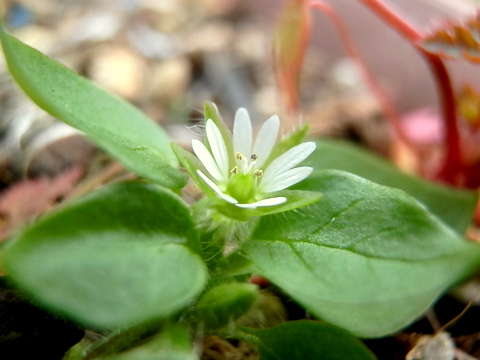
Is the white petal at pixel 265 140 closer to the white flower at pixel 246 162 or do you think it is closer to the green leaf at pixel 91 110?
the white flower at pixel 246 162

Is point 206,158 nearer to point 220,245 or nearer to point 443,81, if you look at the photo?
point 220,245

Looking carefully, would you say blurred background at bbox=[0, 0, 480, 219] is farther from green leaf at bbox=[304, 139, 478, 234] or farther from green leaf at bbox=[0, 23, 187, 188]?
green leaf at bbox=[0, 23, 187, 188]

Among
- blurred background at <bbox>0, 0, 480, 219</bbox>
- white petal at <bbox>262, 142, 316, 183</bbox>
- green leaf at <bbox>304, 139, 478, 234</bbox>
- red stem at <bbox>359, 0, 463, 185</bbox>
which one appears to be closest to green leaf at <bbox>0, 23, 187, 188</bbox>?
white petal at <bbox>262, 142, 316, 183</bbox>

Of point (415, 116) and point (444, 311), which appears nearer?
point (444, 311)

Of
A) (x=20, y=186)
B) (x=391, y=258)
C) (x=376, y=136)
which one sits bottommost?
(x=20, y=186)

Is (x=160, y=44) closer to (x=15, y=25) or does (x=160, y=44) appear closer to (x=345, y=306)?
(x=15, y=25)

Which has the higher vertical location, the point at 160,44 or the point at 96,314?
the point at 96,314

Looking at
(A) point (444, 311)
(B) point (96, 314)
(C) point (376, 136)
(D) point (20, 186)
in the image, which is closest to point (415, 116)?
(C) point (376, 136)

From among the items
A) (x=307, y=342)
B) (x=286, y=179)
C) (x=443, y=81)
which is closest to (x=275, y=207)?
(x=286, y=179)
